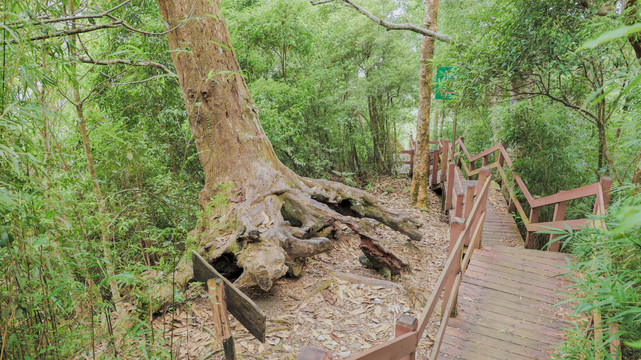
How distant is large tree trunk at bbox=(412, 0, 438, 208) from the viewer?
7.23 metres

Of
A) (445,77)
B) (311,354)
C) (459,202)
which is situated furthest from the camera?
(445,77)

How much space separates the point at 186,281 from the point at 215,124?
83.3 inches

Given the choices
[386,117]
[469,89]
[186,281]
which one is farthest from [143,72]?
[386,117]

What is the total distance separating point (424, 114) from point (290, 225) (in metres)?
4.92

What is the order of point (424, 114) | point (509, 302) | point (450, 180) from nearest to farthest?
1. point (509, 302)
2. point (450, 180)
3. point (424, 114)

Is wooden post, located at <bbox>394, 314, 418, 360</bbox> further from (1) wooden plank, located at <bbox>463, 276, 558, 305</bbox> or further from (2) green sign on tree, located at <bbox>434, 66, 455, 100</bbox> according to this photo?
(2) green sign on tree, located at <bbox>434, 66, 455, 100</bbox>

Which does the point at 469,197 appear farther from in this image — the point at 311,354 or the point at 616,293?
the point at 311,354

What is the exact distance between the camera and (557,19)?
4016 mm

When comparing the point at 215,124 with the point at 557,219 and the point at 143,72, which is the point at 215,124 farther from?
the point at 557,219

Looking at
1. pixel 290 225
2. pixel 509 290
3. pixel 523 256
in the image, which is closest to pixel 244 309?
pixel 290 225

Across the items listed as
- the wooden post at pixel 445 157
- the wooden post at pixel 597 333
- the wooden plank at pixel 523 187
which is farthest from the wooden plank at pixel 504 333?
the wooden post at pixel 445 157

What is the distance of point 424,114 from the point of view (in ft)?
25.7

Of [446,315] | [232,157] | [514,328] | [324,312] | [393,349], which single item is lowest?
[324,312]

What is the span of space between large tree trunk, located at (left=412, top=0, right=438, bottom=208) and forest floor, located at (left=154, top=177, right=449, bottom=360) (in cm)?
334
